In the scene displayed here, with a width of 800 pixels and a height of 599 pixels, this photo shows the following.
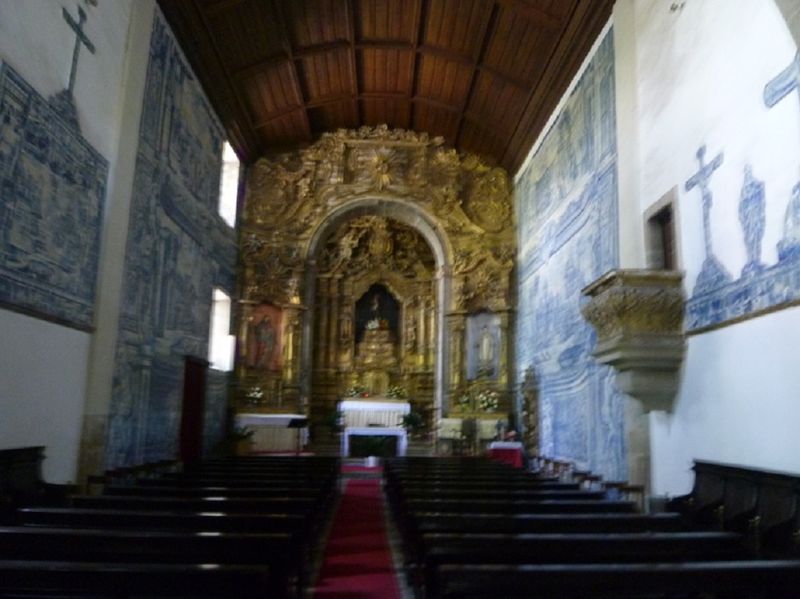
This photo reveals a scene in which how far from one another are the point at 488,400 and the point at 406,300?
4.71 metres

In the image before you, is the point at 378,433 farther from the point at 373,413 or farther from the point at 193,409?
the point at 193,409

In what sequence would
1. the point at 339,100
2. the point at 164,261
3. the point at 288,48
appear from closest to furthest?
the point at 164,261 < the point at 288,48 < the point at 339,100

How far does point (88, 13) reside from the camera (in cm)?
789

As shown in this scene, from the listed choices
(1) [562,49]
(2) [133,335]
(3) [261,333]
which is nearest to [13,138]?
(2) [133,335]

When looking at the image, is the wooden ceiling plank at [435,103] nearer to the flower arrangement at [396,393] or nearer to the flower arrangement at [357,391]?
the flower arrangement at [396,393]

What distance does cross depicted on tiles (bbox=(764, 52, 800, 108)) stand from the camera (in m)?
5.25

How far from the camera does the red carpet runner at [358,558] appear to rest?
474 centimetres

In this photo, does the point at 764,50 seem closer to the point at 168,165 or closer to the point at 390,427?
the point at 168,165

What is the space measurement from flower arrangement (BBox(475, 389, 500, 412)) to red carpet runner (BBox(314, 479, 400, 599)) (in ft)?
22.2

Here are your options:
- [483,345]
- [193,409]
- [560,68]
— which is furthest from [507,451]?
[560,68]

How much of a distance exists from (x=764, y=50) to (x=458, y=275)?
11.2 meters

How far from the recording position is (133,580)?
262 cm

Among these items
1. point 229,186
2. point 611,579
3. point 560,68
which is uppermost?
point 560,68

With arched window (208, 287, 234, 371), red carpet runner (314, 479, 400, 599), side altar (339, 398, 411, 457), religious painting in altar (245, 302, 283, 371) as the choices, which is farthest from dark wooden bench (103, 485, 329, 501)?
side altar (339, 398, 411, 457)
